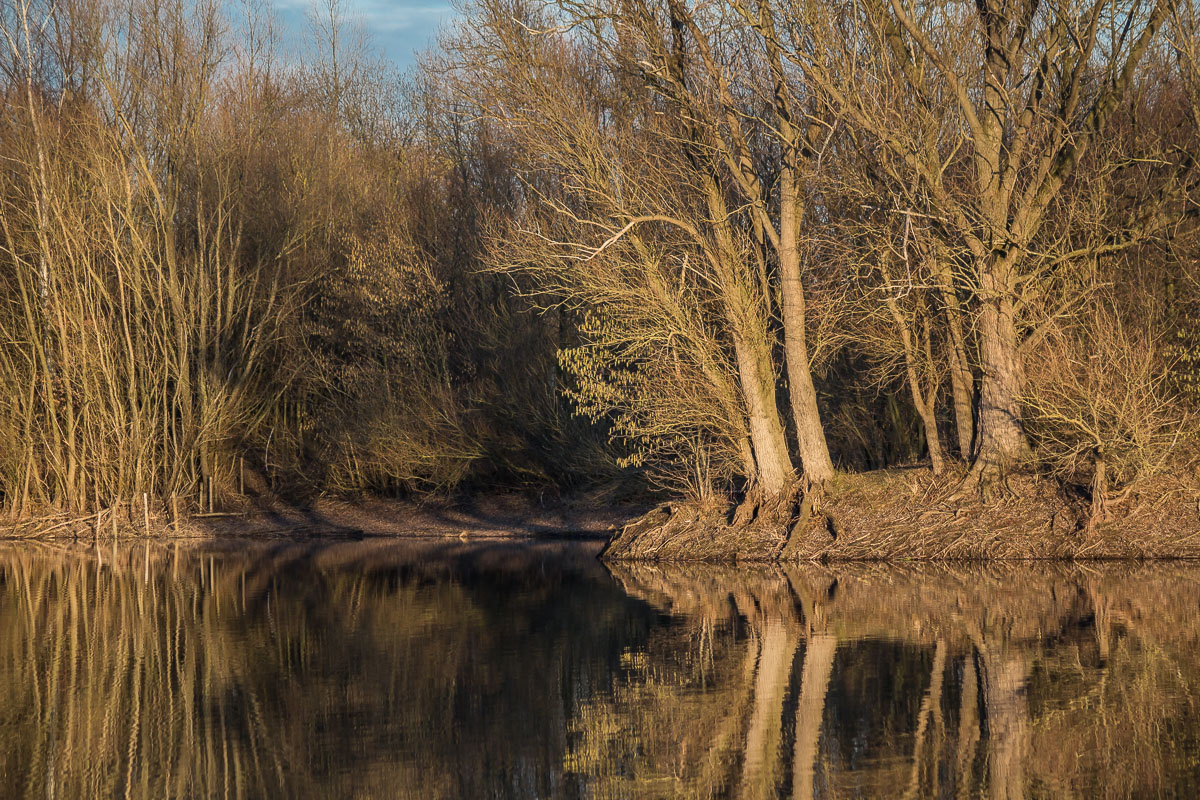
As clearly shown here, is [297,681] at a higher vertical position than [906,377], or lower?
lower

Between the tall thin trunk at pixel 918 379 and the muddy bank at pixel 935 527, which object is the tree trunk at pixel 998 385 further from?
the tall thin trunk at pixel 918 379

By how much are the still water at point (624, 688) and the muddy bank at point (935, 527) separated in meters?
1.00

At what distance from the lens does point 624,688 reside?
10789 millimetres

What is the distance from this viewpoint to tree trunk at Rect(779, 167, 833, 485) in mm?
20281

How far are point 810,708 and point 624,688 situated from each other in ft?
6.21

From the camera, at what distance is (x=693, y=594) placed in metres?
16.8

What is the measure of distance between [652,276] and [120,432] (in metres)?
15.1

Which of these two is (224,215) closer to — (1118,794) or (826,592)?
(826,592)

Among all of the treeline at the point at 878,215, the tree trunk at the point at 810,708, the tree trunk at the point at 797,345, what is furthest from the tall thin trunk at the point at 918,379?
the tree trunk at the point at 810,708

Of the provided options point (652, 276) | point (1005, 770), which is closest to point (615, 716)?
point (1005, 770)

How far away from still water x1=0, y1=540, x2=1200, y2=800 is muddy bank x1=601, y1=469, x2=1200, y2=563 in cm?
100

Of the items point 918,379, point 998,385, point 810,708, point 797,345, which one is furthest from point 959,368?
point 810,708

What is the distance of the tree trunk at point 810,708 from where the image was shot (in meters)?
7.68

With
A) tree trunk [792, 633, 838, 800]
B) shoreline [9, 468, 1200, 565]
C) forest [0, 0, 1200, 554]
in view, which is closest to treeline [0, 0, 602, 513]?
forest [0, 0, 1200, 554]
